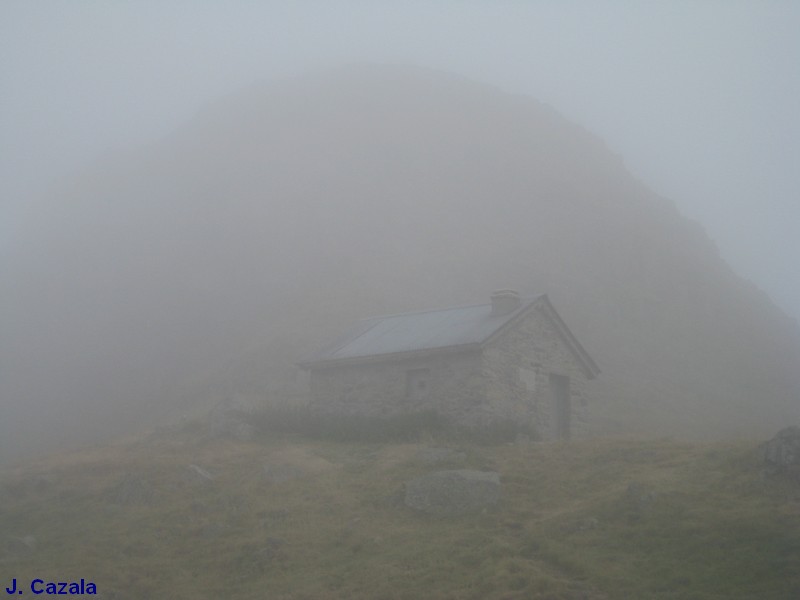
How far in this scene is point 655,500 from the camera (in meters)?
13.2

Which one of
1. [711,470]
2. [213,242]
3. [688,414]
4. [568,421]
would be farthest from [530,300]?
[213,242]

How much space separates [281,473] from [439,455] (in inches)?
145

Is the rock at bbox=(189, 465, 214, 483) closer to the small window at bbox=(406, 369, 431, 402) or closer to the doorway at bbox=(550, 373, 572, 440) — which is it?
the small window at bbox=(406, 369, 431, 402)

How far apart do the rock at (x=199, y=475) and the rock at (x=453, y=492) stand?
5204mm

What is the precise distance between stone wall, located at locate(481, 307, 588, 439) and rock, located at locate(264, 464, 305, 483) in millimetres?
6299

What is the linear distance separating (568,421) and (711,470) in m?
10.6

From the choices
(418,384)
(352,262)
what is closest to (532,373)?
(418,384)

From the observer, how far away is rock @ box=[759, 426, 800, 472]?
42.4ft

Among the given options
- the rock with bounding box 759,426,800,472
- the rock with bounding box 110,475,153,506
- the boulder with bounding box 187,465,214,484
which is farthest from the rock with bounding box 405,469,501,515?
the rock with bounding box 110,475,153,506

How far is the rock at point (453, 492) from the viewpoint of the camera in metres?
14.9

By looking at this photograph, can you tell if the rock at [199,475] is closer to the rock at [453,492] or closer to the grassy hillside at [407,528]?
the grassy hillside at [407,528]

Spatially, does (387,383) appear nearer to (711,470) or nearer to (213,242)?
(711,470)

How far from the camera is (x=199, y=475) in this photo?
60.7 ft

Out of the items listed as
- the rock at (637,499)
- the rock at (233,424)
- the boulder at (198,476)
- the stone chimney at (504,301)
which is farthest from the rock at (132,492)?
the stone chimney at (504,301)
